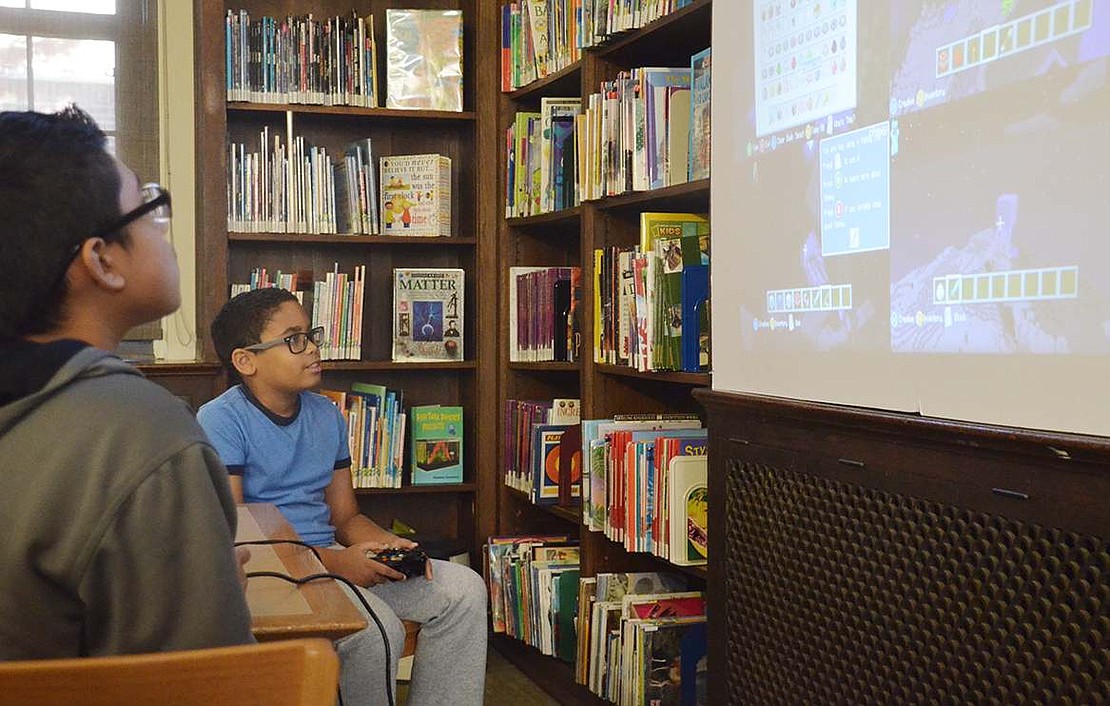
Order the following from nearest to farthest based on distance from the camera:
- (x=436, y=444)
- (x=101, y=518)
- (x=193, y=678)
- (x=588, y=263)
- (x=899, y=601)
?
(x=193, y=678) < (x=101, y=518) < (x=899, y=601) < (x=588, y=263) < (x=436, y=444)

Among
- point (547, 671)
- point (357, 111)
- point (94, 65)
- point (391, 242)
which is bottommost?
point (547, 671)

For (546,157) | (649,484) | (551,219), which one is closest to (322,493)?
(649,484)

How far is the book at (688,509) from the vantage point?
280cm

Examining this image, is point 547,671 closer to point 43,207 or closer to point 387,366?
point 387,366

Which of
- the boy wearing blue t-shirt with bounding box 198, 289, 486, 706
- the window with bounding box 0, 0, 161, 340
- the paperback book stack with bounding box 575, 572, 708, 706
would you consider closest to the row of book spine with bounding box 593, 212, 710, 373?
the paperback book stack with bounding box 575, 572, 708, 706

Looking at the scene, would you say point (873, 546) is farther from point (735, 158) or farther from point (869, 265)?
point (735, 158)

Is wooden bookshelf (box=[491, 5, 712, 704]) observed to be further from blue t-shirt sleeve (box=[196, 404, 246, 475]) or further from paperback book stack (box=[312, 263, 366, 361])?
blue t-shirt sleeve (box=[196, 404, 246, 475])

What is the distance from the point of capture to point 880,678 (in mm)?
1992

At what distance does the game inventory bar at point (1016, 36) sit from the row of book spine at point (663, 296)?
107cm

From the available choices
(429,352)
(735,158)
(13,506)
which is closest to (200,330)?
(429,352)

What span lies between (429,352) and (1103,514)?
281 centimetres

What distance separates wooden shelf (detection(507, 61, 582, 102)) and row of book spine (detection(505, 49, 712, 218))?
0.18 feet

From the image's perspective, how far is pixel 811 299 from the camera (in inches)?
86.5

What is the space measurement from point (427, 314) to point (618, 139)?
120cm
